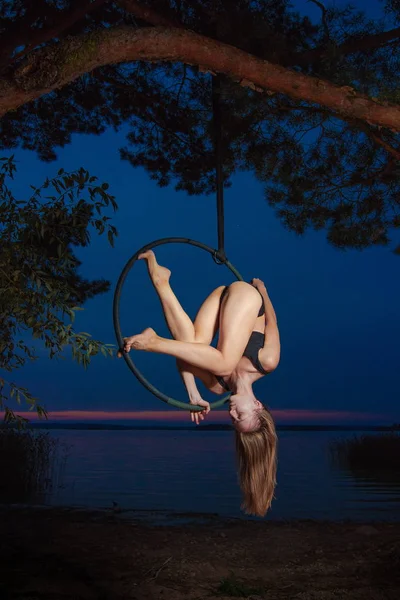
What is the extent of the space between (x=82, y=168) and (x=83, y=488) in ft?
49.7

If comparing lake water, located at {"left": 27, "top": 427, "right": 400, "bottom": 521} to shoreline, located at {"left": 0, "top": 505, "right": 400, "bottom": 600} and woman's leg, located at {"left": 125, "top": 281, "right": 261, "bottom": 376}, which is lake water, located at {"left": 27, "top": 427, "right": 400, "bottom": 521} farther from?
woman's leg, located at {"left": 125, "top": 281, "right": 261, "bottom": 376}

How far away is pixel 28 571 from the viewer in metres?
6.93

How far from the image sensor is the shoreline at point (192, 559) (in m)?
6.52

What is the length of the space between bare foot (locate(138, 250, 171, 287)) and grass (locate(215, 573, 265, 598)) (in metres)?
4.04

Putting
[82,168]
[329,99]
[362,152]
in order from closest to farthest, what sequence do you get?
[329,99], [82,168], [362,152]

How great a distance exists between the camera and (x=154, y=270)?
3.49m

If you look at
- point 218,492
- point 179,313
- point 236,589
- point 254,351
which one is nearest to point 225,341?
point 254,351

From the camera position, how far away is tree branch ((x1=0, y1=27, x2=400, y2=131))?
338 centimetres

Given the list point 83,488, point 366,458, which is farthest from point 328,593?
point 366,458

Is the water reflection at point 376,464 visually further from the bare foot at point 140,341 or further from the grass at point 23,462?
the bare foot at point 140,341

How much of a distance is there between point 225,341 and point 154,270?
1.90 ft

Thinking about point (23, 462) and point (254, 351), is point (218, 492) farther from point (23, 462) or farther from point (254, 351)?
point (254, 351)

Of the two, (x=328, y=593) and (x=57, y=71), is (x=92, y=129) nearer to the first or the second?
(x=57, y=71)

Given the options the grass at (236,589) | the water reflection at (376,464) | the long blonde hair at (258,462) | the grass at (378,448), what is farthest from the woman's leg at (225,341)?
the grass at (378,448)
